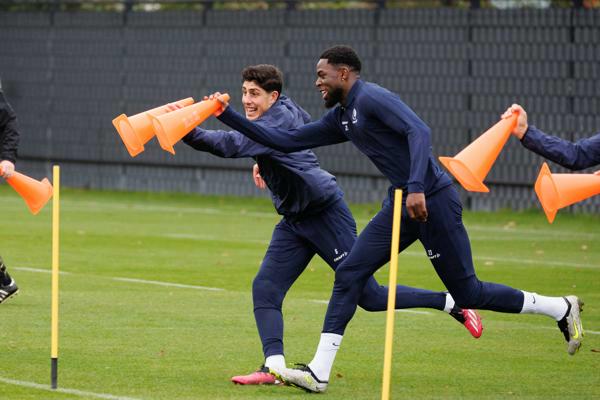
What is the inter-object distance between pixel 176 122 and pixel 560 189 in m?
2.40

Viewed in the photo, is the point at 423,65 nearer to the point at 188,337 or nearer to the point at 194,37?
the point at 194,37

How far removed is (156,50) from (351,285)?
22137 millimetres

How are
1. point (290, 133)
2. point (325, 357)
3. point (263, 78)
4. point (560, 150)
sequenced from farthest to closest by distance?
point (263, 78) < point (290, 133) < point (325, 357) < point (560, 150)

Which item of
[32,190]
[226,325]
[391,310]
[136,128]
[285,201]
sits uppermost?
[136,128]

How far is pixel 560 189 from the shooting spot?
29.2 ft

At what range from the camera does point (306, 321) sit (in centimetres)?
1209

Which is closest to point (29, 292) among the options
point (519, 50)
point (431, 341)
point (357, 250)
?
point (431, 341)

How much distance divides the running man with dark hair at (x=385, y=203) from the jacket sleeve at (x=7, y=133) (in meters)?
3.80

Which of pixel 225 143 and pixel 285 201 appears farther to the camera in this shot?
pixel 285 201

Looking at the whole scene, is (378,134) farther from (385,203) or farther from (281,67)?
(281,67)

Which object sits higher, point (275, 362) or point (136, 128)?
point (136, 128)

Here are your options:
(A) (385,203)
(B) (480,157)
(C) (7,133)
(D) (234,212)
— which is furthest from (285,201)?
(D) (234,212)

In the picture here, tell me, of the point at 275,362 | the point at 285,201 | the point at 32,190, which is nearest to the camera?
the point at 275,362

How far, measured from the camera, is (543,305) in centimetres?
930
